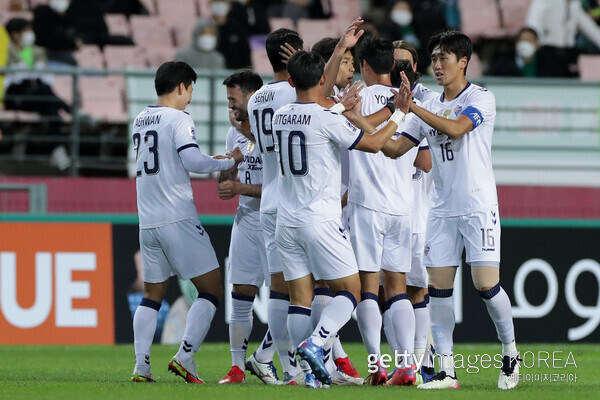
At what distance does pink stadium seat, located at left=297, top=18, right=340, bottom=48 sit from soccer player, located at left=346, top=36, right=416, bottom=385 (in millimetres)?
8756

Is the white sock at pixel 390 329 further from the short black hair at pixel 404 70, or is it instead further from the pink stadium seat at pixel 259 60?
the pink stadium seat at pixel 259 60

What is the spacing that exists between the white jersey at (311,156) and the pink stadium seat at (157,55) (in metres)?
8.89

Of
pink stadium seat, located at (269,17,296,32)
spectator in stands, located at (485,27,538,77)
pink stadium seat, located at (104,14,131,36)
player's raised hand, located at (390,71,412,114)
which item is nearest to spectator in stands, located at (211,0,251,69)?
pink stadium seat, located at (269,17,296,32)

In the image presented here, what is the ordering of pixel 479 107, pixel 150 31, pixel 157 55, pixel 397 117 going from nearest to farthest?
pixel 397 117 → pixel 479 107 → pixel 157 55 → pixel 150 31

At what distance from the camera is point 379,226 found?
853 cm

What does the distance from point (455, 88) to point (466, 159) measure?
556 mm

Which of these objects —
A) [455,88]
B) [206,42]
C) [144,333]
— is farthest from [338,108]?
[206,42]

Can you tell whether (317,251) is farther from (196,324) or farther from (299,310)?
(196,324)

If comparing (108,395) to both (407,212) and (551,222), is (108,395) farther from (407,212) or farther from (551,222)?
(551,222)

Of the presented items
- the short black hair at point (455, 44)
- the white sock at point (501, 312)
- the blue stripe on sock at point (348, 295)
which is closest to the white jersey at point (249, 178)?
the blue stripe on sock at point (348, 295)

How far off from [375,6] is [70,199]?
23.0ft

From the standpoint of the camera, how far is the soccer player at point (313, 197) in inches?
310

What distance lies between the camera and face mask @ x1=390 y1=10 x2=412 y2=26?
56.9 ft

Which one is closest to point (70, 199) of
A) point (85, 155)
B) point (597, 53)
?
point (85, 155)
